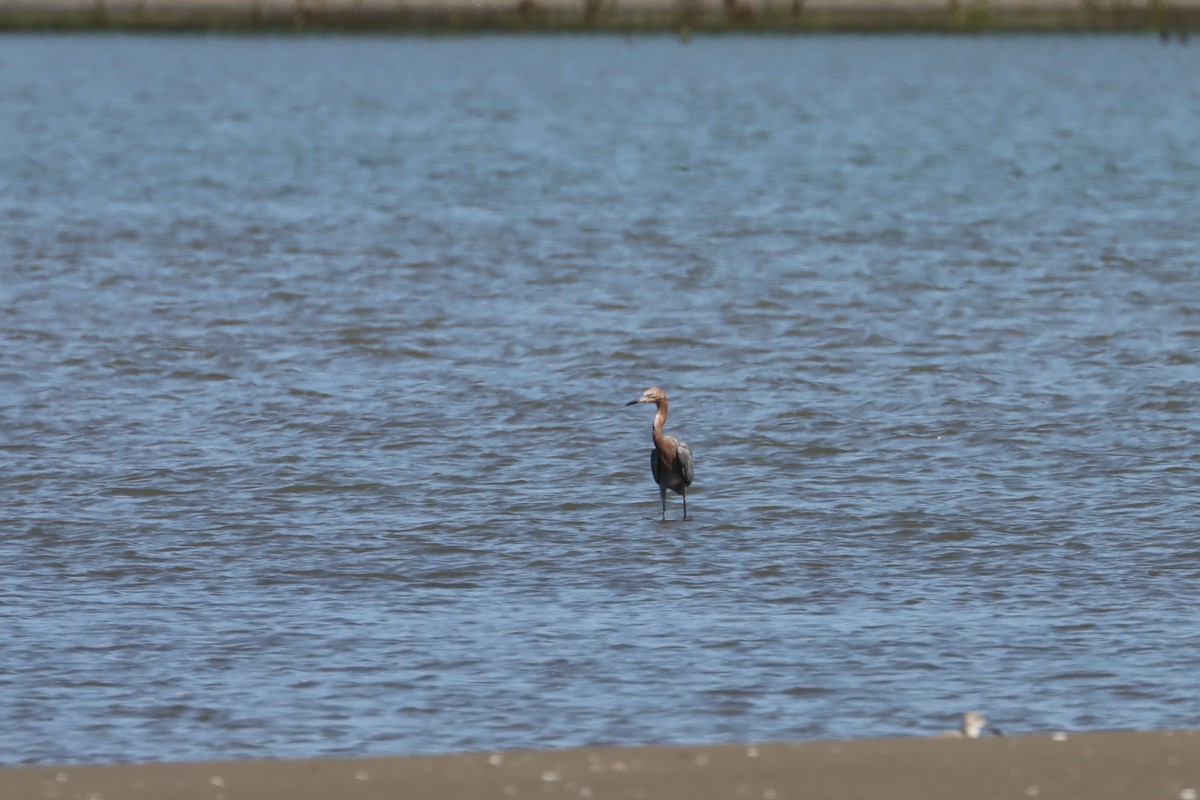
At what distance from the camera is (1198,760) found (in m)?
6.75

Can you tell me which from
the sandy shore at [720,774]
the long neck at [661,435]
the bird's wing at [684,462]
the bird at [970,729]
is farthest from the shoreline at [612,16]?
the sandy shore at [720,774]

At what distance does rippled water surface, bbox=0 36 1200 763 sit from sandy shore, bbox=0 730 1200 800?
0.70 meters

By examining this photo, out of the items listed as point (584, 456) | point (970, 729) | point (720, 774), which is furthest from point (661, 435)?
point (720, 774)

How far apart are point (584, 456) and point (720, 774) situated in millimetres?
6680

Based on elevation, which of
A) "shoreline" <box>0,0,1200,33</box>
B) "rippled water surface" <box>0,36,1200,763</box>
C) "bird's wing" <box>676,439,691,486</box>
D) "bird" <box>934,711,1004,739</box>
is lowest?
"shoreline" <box>0,0,1200,33</box>

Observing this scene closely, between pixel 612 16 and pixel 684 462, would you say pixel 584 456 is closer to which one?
pixel 684 462

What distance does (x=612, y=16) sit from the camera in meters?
82.4

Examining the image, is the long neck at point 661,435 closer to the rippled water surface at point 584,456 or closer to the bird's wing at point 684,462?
the bird's wing at point 684,462

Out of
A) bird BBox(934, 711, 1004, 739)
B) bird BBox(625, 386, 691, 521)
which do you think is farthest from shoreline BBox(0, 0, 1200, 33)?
bird BBox(934, 711, 1004, 739)

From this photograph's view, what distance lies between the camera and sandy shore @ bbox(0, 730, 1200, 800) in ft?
21.4

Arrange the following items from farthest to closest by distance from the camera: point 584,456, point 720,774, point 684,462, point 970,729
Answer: point 584,456, point 684,462, point 970,729, point 720,774

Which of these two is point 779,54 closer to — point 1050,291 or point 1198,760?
point 1050,291

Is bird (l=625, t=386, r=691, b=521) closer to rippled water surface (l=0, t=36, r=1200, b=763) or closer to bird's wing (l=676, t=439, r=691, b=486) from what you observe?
bird's wing (l=676, t=439, r=691, b=486)

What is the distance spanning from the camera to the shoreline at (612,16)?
262 feet
